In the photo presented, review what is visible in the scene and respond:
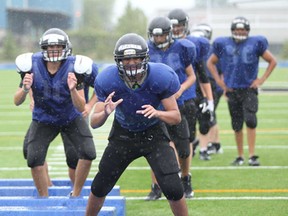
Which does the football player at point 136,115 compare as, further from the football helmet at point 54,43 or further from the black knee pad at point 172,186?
the football helmet at point 54,43

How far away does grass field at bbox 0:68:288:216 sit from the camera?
659 cm

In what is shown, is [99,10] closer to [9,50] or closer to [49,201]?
[9,50]

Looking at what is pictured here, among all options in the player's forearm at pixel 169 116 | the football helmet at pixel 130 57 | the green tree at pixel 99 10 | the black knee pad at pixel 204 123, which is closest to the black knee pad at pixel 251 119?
the black knee pad at pixel 204 123

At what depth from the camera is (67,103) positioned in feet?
20.6

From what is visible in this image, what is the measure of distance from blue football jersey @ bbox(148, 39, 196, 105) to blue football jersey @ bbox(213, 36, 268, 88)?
70.2 inches

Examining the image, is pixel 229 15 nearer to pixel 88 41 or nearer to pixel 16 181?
pixel 88 41

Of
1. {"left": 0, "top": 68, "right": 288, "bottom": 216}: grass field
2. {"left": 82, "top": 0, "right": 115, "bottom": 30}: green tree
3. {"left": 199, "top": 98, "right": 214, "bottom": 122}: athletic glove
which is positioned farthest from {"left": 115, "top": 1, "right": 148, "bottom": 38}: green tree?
{"left": 199, "top": 98, "right": 214, "bottom": 122}: athletic glove

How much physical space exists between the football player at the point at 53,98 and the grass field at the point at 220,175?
2.60 feet

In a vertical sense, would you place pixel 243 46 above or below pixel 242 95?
above

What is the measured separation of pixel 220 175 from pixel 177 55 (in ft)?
6.03

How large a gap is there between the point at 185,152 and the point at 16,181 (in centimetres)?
161

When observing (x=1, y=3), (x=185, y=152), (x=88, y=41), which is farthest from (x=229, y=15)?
(x=185, y=152)

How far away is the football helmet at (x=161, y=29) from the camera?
667cm

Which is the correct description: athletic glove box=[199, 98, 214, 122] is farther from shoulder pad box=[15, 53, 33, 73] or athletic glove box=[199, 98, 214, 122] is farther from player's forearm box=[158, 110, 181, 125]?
player's forearm box=[158, 110, 181, 125]
